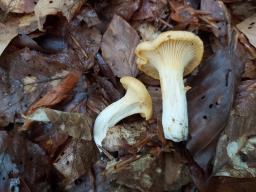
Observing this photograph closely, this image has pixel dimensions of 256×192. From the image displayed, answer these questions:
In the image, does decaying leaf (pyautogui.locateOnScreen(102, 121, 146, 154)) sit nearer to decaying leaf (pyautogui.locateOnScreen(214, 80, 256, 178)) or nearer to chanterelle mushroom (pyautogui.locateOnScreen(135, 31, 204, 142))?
chanterelle mushroom (pyautogui.locateOnScreen(135, 31, 204, 142))

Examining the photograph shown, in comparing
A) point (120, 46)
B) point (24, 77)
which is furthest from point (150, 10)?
point (24, 77)

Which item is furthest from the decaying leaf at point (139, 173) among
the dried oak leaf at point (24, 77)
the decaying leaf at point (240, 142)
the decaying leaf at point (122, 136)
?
the dried oak leaf at point (24, 77)

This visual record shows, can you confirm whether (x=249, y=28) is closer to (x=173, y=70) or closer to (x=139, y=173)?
(x=173, y=70)

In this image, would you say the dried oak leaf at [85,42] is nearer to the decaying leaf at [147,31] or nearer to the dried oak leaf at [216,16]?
the decaying leaf at [147,31]

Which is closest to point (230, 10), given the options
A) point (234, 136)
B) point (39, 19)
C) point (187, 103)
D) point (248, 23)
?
point (248, 23)

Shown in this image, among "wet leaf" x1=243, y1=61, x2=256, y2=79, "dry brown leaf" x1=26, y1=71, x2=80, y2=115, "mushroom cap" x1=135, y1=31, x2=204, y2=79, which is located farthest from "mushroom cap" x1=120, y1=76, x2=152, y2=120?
"wet leaf" x1=243, y1=61, x2=256, y2=79

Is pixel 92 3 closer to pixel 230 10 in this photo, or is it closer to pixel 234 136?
pixel 230 10
